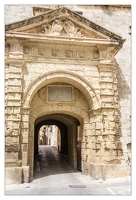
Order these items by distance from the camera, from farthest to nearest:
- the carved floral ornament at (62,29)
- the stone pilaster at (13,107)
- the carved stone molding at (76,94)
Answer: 1. the carved stone molding at (76,94)
2. the carved floral ornament at (62,29)
3. the stone pilaster at (13,107)

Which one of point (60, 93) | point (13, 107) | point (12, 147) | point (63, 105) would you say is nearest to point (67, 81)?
point (60, 93)

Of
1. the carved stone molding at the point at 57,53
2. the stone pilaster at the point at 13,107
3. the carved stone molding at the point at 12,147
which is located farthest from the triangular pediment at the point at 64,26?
the carved stone molding at the point at 12,147

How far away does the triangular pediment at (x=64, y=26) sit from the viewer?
6.88 meters

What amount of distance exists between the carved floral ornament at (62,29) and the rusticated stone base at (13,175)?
4.55 metres

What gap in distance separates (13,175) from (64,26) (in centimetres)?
520

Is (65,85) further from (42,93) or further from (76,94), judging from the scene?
(42,93)

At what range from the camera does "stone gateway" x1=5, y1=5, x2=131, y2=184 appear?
6383 mm

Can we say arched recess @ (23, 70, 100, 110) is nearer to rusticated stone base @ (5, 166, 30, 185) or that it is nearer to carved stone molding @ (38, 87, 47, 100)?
carved stone molding @ (38, 87, 47, 100)

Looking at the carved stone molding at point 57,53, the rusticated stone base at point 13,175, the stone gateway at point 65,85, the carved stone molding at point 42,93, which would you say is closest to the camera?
the rusticated stone base at point 13,175

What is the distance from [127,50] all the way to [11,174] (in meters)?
7.38

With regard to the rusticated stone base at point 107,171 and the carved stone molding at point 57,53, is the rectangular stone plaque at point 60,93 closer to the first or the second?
the carved stone molding at point 57,53

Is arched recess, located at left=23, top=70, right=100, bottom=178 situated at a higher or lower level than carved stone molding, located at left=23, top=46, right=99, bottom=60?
lower

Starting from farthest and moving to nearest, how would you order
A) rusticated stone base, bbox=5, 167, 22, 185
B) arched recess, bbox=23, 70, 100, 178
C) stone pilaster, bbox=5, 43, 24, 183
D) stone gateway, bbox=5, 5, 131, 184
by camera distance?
arched recess, bbox=23, 70, 100, 178 < stone gateway, bbox=5, 5, 131, 184 < stone pilaster, bbox=5, 43, 24, 183 < rusticated stone base, bbox=5, 167, 22, 185

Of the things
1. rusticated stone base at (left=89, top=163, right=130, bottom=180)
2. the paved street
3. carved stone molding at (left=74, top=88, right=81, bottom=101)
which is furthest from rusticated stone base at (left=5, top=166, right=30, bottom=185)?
carved stone molding at (left=74, top=88, right=81, bottom=101)
